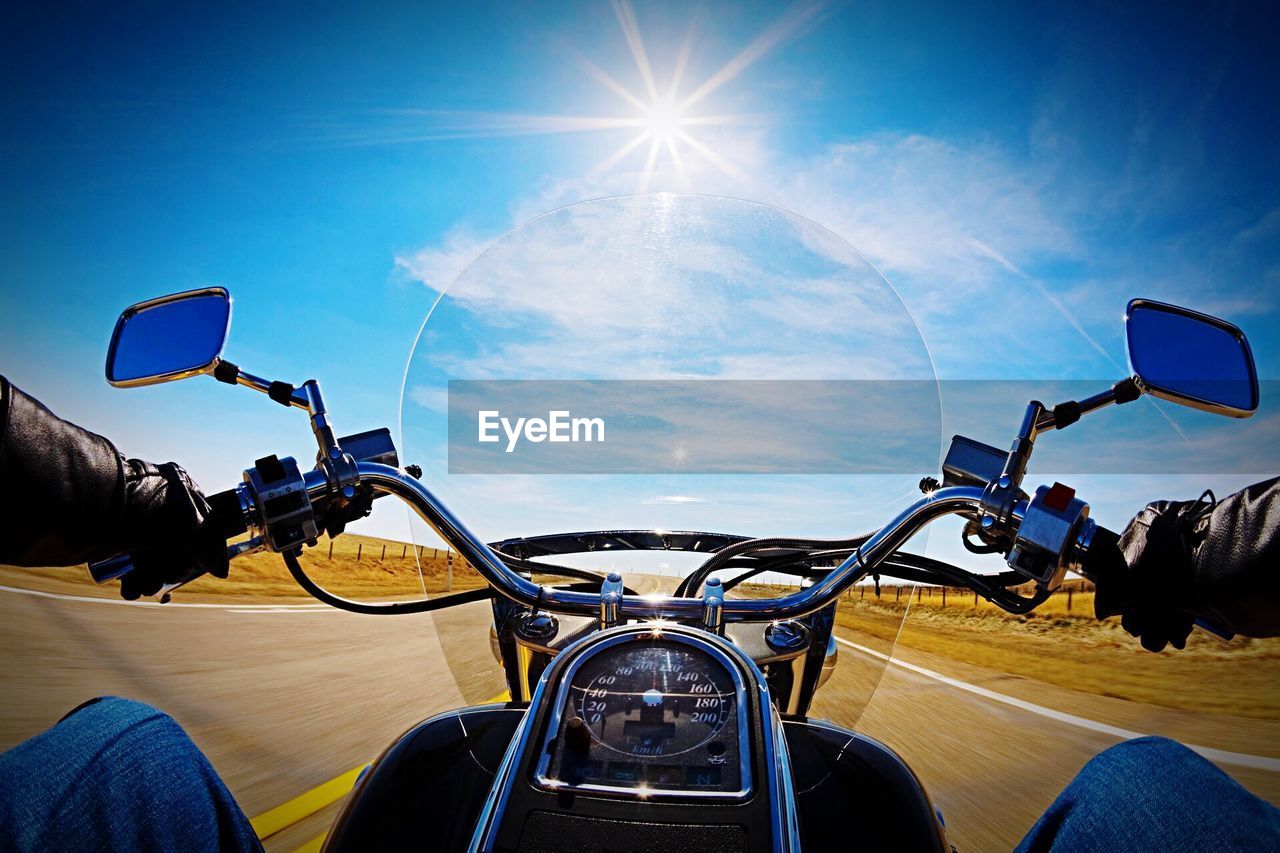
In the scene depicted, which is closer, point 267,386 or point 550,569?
point 267,386

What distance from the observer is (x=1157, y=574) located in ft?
3.86

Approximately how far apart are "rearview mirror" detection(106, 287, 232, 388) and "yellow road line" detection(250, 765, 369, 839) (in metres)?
2.02

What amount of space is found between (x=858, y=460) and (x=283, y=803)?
298 cm

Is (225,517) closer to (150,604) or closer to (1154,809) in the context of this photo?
(1154,809)

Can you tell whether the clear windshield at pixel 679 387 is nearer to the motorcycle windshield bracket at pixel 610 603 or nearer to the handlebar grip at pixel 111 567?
the motorcycle windshield bracket at pixel 610 603

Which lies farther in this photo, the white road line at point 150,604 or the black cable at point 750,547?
the white road line at point 150,604

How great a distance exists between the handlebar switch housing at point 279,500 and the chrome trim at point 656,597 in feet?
0.12

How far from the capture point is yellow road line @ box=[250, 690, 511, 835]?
2.95 meters

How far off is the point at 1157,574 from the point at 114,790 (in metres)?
1.52

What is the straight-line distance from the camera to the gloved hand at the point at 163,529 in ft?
4.11

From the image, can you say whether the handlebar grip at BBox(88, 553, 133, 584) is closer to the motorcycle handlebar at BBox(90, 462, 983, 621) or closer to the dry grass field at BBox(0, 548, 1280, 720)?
the motorcycle handlebar at BBox(90, 462, 983, 621)

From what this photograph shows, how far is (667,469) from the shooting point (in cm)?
171

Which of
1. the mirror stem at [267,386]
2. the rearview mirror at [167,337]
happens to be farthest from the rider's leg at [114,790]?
the rearview mirror at [167,337]

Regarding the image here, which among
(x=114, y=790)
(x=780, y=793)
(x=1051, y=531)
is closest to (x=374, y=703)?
(x=114, y=790)
